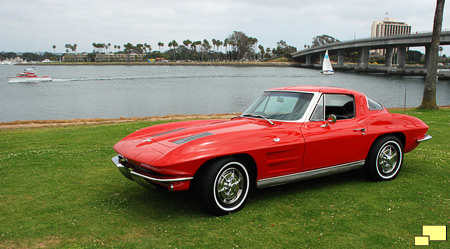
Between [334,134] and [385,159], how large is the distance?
51.2 inches

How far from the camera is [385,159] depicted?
5773 millimetres

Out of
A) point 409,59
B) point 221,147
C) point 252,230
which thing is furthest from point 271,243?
point 409,59

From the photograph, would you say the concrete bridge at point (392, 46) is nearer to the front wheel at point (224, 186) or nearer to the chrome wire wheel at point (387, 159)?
the chrome wire wheel at point (387, 159)

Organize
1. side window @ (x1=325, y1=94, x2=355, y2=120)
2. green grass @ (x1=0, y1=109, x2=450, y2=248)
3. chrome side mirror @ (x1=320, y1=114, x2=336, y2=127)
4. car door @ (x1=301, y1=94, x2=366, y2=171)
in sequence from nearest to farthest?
green grass @ (x1=0, y1=109, x2=450, y2=248)
car door @ (x1=301, y1=94, x2=366, y2=171)
chrome side mirror @ (x1=320, y1=114, x2=336, y2=127)
side window @ (x1=325, y1=94, x2=355, y2=120)

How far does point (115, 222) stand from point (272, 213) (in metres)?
1.98

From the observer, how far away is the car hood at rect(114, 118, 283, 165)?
13.5ft

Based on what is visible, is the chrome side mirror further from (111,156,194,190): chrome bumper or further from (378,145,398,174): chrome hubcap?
(111,156,194,190): chrome bumper

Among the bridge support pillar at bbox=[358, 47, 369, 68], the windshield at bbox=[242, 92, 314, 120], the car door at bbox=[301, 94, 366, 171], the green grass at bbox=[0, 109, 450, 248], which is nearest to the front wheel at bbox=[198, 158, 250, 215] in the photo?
the green grass at bbox=[0, 109, 450, 248]

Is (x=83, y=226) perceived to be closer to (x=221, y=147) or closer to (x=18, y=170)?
(x=221, y=147)

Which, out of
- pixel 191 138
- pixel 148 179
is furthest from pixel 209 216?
pixel 191 138

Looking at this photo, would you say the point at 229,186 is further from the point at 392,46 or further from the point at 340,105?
the point at 392,46

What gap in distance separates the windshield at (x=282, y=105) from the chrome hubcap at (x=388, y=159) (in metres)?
1.61

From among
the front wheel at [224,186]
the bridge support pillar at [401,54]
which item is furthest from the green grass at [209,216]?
the bridge support pillar at [401,54]

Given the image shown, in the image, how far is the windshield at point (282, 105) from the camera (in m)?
5.27
